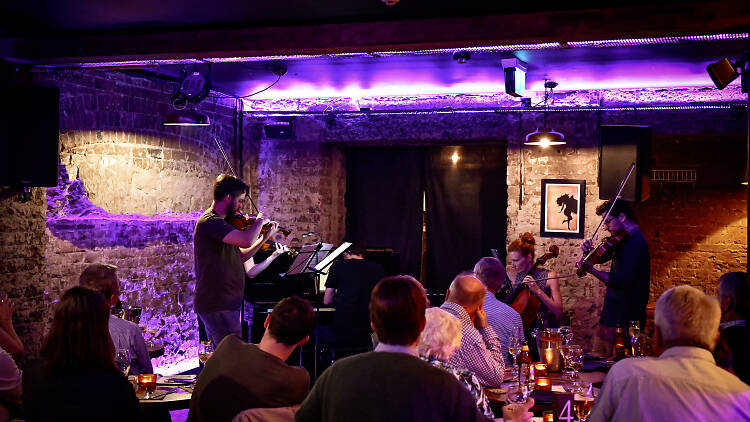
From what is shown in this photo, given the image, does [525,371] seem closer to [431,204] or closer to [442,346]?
[442,346]

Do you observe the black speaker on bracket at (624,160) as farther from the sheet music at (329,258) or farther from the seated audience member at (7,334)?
the seated audience member at (7,334)

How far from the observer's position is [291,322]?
311 centimetres

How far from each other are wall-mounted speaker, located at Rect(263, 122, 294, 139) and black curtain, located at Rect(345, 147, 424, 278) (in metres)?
0.82

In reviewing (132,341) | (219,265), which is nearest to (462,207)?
(219,265)

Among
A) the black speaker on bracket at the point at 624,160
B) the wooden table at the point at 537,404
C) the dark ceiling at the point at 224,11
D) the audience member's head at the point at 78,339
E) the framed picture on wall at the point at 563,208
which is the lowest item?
the wooden table at the point at 537,404

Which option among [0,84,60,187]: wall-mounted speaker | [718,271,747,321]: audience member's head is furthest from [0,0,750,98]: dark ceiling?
[718,271,747,321]: audience member's head

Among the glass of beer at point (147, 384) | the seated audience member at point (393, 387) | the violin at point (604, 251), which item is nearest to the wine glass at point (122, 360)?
the glass of beer at point (147, 384)

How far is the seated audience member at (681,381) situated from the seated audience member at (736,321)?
1358 mm

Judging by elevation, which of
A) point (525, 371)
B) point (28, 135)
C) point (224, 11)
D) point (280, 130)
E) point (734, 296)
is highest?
point (224, 11)

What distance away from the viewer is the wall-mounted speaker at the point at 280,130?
9.28m

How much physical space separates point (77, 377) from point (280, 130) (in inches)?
261

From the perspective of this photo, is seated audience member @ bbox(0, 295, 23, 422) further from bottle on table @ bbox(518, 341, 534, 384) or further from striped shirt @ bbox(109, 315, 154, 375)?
bottle on table @ bbox(518, 341, 534, 384)

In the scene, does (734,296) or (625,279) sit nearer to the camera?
(734,296)

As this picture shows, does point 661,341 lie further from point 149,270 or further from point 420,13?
point 149,270
